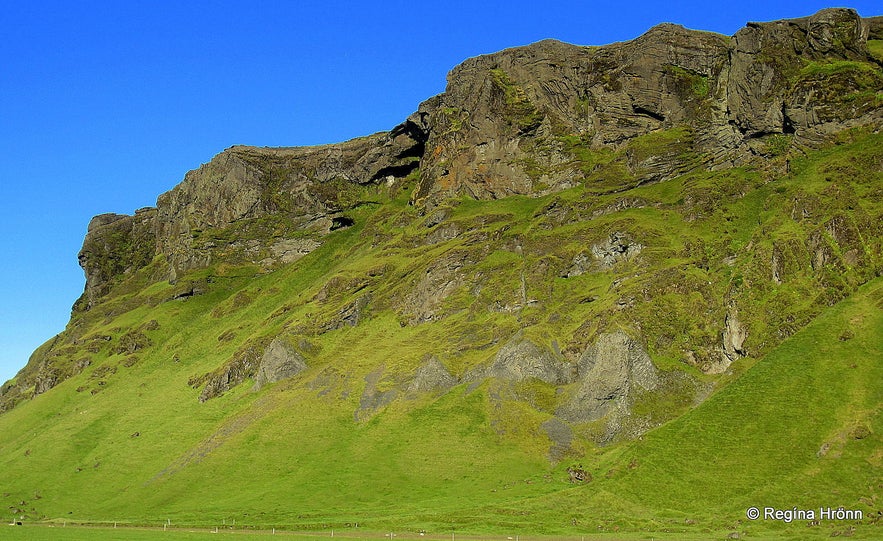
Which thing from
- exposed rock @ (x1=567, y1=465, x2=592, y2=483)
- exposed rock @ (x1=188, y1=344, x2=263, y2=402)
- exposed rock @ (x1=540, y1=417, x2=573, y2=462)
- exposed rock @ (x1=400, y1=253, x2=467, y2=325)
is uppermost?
exposed rock @ (x1=400, y1=253, x2=467, y2=325)

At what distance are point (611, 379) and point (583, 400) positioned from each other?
19.0 ft

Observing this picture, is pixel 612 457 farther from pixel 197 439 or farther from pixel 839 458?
pixel 197 439

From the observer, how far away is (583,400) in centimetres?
14288

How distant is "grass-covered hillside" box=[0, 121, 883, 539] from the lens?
113 meters

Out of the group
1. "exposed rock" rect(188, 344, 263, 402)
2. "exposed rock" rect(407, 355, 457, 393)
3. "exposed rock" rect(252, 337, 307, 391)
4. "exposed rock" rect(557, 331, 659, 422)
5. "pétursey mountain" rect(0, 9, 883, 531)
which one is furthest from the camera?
"exposed rock" rect(188, 344, 263, 402)

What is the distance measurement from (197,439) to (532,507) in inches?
3303

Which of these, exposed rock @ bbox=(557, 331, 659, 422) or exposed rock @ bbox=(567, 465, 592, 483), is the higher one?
exposed rock @ bbox=(557, 331, 659, 422)

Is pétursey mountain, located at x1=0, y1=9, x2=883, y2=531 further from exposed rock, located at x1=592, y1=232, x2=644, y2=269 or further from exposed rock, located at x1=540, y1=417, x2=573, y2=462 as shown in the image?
exposed rock, located at x1=592, y1=232, x2=644, y2=269

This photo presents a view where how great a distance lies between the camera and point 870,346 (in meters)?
126

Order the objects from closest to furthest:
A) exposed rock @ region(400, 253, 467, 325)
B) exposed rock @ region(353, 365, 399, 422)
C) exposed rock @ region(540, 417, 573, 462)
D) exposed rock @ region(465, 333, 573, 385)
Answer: exposed rock @ region(540, 417, 573, 462) → exposed rock @ region(465, 333, 573, 385) → exposed rock @ region(353, 365, 399, 422) → exposed rock @ region(400, 253, 467, 325)

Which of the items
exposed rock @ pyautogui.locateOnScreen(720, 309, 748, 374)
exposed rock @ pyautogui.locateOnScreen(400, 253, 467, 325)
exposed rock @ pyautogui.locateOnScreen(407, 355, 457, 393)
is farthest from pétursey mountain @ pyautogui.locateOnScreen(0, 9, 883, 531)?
exposed rock @ pyautogui.locateOnScreen(400, 253, 467, 325)

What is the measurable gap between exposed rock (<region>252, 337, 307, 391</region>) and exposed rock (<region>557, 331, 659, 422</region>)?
218ft

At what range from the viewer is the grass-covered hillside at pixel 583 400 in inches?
4464

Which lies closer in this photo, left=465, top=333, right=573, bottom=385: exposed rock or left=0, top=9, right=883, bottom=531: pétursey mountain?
left=0, top=9, right=883, bottom=531: pétursey mountain
